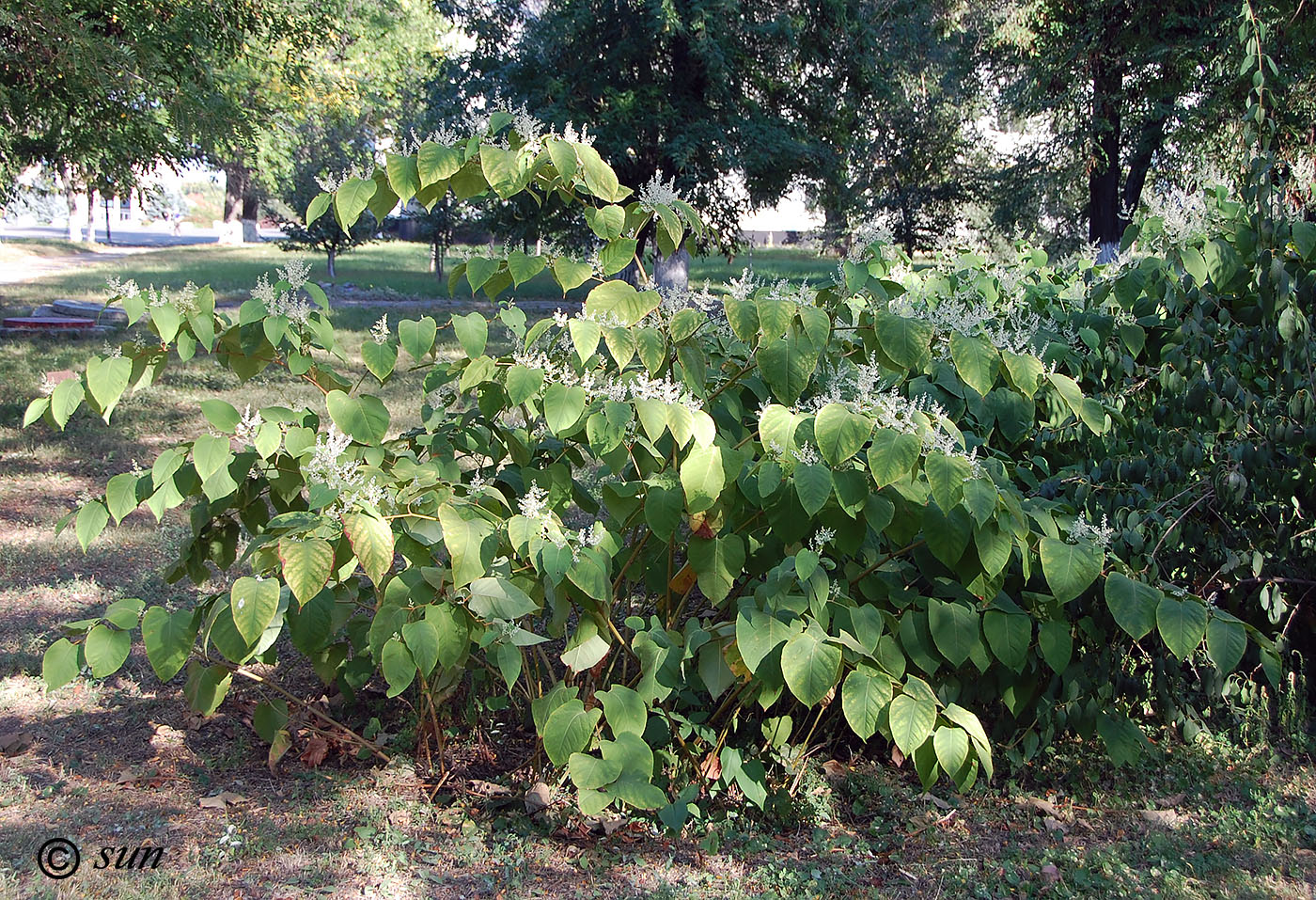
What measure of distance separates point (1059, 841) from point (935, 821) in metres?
0.31

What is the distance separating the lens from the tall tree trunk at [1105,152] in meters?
13.5

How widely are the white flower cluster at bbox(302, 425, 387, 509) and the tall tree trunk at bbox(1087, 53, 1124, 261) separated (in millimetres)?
11864

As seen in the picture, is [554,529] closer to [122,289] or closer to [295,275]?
[295,275]

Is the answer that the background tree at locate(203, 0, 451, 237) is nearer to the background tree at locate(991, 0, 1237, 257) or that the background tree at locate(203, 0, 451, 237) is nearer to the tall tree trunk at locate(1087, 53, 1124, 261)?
the background tree at locate(991, 0, 1237, 257)

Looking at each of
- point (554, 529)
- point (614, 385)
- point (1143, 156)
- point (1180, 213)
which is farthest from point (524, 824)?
point (1143, 156)

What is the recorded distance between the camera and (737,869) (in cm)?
251

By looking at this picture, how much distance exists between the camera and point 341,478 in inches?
88.1

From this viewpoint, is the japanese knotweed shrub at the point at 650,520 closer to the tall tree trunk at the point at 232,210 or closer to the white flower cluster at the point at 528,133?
the white flower cluster at the point at 528,133

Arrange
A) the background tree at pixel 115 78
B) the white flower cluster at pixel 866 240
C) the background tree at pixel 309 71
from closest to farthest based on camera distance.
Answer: the white flower cluster at pixel 866 240, the background tree at pixel 115 78, the background tree at pixel 309 71

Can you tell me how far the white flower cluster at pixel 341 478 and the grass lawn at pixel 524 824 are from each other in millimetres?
439

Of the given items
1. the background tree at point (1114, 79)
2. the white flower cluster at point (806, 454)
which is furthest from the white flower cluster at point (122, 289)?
the background tree at point (1114, 79)

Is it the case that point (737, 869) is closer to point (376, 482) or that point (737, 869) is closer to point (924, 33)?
point (376, 482)

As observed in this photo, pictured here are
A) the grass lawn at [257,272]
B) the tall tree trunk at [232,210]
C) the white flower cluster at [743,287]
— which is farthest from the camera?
the tall tree trunk at [232,210]

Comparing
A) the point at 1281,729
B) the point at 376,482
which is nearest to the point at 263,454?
the point at 376,482
